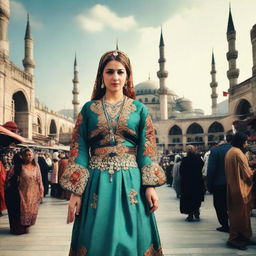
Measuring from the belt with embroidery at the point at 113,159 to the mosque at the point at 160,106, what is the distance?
324 inches

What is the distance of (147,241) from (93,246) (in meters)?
0.36

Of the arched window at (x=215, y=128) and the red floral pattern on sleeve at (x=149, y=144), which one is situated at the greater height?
the arched window at (x=215, y=128)

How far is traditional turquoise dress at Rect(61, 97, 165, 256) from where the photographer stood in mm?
1721

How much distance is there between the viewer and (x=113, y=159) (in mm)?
1937

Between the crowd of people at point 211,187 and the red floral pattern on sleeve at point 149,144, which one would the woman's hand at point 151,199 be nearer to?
the red floral pattern on sleeve at point 149,144

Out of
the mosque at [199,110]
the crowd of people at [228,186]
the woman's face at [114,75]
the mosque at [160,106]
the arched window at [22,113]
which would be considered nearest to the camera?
the woman's face at [114,75]

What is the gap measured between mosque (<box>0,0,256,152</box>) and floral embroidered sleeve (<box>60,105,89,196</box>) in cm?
830

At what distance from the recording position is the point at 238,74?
2820 centimetres

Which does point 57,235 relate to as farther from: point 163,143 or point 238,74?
point 163,143

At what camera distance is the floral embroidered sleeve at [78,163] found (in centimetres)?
187

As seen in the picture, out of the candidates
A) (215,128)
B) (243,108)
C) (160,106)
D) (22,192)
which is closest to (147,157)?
(22,192)

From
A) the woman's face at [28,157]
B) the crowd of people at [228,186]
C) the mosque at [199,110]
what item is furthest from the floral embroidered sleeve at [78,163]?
the mosque at [199,110]

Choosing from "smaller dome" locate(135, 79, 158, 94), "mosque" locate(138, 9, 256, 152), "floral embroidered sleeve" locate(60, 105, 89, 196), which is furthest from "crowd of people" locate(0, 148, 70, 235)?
"smaller dome" locate(135, 79, 158, 94)

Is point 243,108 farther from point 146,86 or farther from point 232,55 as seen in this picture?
point 146,86
